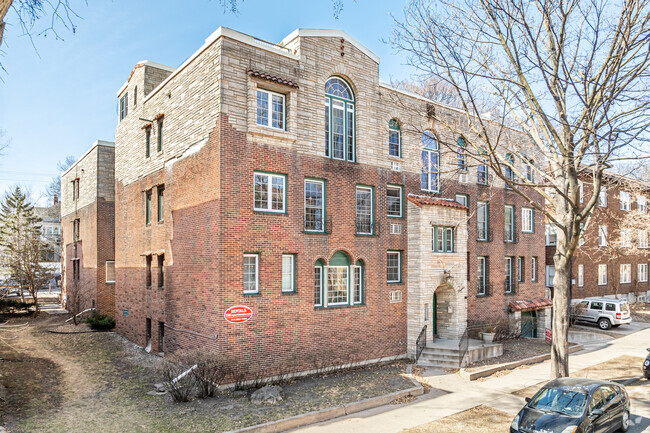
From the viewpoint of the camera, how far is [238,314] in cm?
1368

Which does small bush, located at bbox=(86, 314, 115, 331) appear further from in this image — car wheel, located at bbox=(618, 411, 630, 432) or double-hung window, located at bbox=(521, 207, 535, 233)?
double-hung window, located at bbox=(521, 207, 535, 233)

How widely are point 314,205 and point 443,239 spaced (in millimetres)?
6634

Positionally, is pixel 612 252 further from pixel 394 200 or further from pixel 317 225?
pixel 317 225

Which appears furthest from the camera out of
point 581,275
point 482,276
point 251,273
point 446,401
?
point 581,275

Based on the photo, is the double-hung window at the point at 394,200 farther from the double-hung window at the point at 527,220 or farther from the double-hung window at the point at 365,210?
the double-hung window at the point at 527,220

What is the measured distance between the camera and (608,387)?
10.9 m

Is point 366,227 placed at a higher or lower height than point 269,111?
lower

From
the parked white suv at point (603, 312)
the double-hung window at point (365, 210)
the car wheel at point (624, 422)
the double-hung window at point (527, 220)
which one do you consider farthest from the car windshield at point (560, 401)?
the parked white suv at point (603, 312)

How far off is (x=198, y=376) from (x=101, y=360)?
7.29 meters

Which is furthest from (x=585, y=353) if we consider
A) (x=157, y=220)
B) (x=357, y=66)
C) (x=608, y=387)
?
(x=157, y=220)

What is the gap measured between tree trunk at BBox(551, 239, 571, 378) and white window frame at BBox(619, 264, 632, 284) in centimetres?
3021

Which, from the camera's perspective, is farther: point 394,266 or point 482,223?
point 482,223

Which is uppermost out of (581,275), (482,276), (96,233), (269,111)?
(269,111)

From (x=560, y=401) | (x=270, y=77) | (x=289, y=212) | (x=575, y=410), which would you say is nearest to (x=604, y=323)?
(x=560, y=401)
